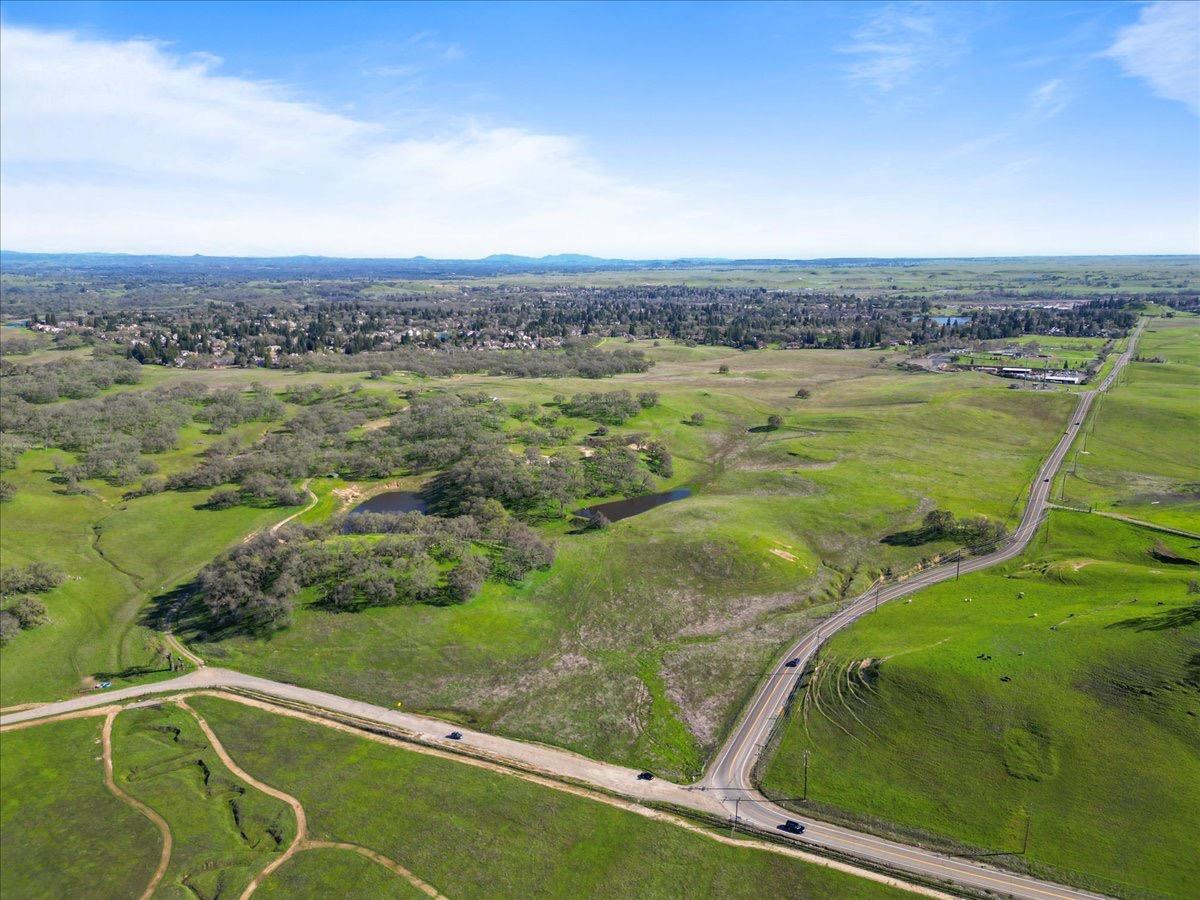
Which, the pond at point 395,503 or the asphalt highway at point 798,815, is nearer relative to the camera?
the asphalt highway at point 798,815

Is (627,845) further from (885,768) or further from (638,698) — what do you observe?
(885,768)

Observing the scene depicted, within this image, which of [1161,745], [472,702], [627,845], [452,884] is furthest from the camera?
[472,702]

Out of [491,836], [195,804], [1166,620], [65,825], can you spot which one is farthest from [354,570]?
[1166,620]

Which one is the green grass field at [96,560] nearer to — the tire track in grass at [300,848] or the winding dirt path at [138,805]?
the winding dirt path at [138,805]

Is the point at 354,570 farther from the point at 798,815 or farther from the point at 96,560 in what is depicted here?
the point at 798,815

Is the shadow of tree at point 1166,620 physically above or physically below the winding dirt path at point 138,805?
above

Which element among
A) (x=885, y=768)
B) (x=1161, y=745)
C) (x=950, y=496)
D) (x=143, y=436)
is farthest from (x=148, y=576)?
(x=950, y=496)

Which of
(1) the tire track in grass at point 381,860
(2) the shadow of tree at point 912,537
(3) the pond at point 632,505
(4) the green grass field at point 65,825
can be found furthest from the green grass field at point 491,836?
(2) the shadow of tree at point 912,537
